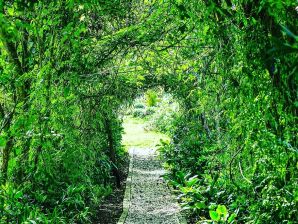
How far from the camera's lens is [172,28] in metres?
6.04

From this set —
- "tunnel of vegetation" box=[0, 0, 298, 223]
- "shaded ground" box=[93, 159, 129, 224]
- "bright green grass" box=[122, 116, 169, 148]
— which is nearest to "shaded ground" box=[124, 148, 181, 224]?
"shaded ground" box=[93, 159, 129, 224]

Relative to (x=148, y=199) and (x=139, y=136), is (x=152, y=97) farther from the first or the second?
(x=148, y=199)

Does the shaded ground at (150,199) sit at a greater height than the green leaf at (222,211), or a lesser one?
lesser

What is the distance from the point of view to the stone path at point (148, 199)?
772cm

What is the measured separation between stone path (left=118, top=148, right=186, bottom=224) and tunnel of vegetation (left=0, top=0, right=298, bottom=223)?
723 mm

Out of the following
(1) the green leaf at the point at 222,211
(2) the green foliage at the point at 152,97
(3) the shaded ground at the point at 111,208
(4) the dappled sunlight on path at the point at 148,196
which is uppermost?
(2) the green foliage at the point at 152,97

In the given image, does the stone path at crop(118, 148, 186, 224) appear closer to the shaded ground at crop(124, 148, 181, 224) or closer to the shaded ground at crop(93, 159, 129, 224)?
the shaded ground at crop(124, 148, 181, 224)

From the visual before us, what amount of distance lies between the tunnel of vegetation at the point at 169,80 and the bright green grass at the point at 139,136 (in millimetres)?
10834

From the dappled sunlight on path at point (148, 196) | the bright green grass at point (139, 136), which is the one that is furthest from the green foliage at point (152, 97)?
the dappled sunlight on path at point (148, 196)

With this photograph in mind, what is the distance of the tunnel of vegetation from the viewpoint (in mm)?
2867

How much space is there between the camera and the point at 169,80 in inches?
375

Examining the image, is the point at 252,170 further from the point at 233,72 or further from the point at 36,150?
the point at 36,150

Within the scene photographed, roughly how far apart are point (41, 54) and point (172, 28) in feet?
6.86

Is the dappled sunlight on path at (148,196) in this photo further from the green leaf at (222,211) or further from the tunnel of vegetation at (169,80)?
the green leaf at (222,211)
